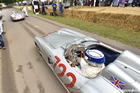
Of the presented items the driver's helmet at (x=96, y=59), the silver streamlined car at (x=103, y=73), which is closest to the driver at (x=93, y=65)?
the driver's helmet at (x=96, y=59)

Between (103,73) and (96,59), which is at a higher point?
(96,59)

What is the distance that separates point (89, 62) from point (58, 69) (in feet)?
2.68

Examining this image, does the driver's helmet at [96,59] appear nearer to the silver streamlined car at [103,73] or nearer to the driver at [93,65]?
the driver at [93,65]

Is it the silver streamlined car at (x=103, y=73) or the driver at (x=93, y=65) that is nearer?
the silver streamlined car at (x=103, y=73)

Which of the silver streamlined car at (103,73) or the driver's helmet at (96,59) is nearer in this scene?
the silver streamlined car at (103,73)

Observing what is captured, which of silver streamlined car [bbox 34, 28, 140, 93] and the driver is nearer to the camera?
silver streamlined car [bbox 34, 28, 140, 93]

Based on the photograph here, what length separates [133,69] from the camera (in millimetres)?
1814

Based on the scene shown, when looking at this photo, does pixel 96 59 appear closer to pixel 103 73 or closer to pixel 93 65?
pixel 93 65

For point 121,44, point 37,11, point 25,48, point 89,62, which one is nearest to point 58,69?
point 89,62

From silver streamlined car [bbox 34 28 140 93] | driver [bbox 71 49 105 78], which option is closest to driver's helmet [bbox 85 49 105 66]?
driver [bbox 71 49 105 78]

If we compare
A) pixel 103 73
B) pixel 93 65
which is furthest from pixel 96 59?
pixel 103 73

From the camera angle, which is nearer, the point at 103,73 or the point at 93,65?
the point at 103,73

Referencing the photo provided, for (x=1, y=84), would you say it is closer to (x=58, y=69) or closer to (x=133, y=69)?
(x=58, y=69)

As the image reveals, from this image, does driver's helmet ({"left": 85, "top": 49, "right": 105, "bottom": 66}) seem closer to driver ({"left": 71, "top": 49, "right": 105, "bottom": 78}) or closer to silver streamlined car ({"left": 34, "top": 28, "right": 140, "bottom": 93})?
driver ({"left": 71, "top": 49, "right": 105, "bottom": 78})
